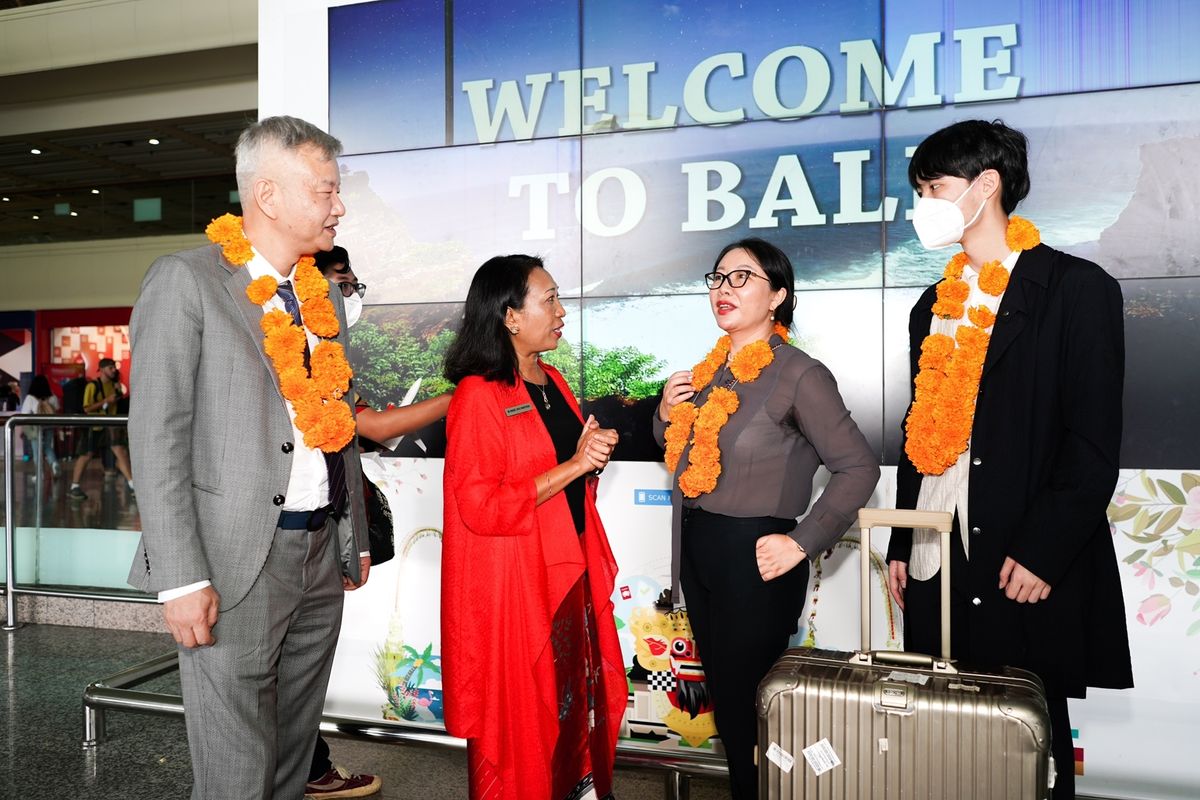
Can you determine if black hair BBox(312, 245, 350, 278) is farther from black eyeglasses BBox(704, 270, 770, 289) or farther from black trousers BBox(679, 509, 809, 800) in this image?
black trousers BBox(679, 509, 809, 800)

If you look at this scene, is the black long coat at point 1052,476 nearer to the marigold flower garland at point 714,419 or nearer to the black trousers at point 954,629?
the black trousers at point 954,629

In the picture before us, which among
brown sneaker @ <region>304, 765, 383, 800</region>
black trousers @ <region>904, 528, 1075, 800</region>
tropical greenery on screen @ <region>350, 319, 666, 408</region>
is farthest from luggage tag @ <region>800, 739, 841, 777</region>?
brown sneaker @ <region>304, 765, 383, 800</region>

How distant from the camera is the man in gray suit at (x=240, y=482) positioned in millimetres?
1726

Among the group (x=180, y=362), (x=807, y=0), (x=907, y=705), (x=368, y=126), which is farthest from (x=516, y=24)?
(x=907, y=705)

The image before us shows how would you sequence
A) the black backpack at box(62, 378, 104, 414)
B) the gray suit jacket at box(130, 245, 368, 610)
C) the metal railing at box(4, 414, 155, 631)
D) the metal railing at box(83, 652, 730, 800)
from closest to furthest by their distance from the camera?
the gray suit jacket at box(130, 245, 368, 610) < the metal railing at box(83, 652, 730, 800) < the metal railing at box(4, 414, 155, 631) < the black backpack at box(62, 378, 104, 414)

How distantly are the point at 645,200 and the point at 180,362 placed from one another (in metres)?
1.98

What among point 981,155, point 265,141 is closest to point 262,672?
point 265,141

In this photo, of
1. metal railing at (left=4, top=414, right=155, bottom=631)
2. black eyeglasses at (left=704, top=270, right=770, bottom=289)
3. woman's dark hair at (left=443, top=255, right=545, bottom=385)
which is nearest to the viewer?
black eyeglasses at (left=704, top=270, right=770, bottom=289)

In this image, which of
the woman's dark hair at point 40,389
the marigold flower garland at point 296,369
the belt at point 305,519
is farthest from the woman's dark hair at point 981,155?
the woman's dark hair at point 40,389

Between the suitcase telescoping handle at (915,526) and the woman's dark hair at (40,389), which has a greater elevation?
the woman's dark hair at (40,389)

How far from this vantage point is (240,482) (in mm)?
1809

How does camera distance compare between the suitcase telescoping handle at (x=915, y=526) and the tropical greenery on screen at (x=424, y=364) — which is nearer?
the suitcase telescoping handle at (x=915, y=526)

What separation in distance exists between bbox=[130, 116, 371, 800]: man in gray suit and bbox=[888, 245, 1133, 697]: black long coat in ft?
4.62

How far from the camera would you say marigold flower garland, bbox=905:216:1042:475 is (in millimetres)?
1973
